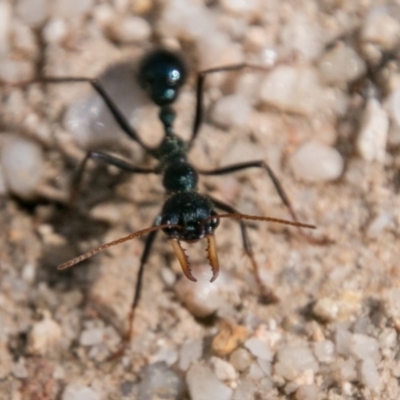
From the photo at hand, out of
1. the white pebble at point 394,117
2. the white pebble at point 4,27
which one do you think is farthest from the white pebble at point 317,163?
the white pebble at point 4,27

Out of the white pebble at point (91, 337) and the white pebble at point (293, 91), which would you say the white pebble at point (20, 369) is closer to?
the white pebble at point (91, 337)

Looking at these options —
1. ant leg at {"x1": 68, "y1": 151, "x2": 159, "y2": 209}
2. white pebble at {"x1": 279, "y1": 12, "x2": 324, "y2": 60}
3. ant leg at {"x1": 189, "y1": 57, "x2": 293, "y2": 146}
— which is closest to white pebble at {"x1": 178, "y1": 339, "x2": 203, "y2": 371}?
ant leg at {"x1": 68, "y1": 151, "x2": 159, "y2": 209}

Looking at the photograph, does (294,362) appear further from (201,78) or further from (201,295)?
(201,78)

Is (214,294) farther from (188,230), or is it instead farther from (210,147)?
(210,147)

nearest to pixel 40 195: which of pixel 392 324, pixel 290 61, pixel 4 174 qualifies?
pixel 4 174

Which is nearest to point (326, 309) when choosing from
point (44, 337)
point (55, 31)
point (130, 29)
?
point (44, 337)

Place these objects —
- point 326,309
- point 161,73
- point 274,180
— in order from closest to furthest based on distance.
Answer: point 326,309, point 274,180, point 161,73

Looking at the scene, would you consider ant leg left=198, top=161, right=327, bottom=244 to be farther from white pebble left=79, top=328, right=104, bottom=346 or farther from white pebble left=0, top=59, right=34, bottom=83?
white pebble left=0, top=59, right=34, bottom=83
